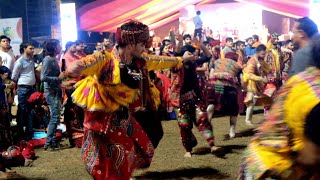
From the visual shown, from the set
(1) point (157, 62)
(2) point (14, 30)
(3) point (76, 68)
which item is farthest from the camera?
(2) point (14, 30)

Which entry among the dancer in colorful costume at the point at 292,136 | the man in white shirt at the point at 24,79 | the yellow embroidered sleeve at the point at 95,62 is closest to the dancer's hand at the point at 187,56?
the yellow embroidered sleeve at the point at 95,62

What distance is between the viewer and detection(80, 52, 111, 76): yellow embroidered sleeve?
3925 millimetres

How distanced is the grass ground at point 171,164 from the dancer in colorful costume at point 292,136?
3369 millimetres

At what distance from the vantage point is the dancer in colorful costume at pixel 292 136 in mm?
2070

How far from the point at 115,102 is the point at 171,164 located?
255 centimetres

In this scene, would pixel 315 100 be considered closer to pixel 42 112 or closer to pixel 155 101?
pixel 155 101

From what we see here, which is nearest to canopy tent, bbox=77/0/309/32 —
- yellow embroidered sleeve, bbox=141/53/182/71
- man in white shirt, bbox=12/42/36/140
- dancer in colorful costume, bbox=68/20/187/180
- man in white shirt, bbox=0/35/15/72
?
man in white shirt, bbox=0/35/15/72

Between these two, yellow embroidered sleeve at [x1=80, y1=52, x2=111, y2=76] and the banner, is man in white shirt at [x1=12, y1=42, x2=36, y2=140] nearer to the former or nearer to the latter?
yellow embroidered sleeve at [x1=80, y1=52, x2=111, y2=76]

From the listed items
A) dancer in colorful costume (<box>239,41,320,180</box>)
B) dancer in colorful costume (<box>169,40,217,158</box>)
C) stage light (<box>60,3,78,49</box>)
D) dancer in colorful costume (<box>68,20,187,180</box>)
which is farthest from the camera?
stage light (<box>60,3,78,49</box>)

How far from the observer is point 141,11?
674 inches

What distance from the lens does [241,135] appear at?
8.36 metres

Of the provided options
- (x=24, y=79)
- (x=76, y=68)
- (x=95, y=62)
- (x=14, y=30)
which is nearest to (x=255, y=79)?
(x=24, y=79)

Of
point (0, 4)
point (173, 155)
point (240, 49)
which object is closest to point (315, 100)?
point (173, 155)

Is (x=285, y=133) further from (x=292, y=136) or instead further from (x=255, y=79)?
(x=255, y=79)
